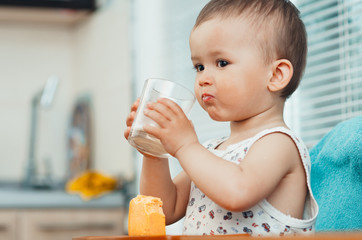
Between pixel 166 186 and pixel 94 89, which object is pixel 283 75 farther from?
pixel 94 89

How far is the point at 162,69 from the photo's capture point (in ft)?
9.16

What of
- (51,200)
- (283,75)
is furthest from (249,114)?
(51,200)

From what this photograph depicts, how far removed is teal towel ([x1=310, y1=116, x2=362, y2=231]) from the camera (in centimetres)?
105

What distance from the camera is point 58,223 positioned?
267 cm

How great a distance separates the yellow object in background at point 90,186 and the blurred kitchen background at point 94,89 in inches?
1.4

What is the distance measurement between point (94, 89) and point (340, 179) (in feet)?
7.48

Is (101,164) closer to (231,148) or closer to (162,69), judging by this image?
(162,69)

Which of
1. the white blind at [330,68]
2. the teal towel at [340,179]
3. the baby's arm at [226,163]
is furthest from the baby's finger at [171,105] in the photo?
the white blind at [330,68]

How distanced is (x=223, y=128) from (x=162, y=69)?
54cm

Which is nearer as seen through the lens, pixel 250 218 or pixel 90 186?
pixel 250 218

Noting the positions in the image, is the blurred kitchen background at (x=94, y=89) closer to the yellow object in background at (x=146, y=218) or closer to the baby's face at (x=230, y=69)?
the baby's face at (x=230, y=69)

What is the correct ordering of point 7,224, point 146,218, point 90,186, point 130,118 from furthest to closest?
point 90,186
point 7,224
point 130,118
point 146,218

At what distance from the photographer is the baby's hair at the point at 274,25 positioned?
0.96m

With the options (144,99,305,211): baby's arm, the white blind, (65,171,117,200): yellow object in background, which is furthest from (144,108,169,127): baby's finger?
(65,171,117,200): yellow object in background
